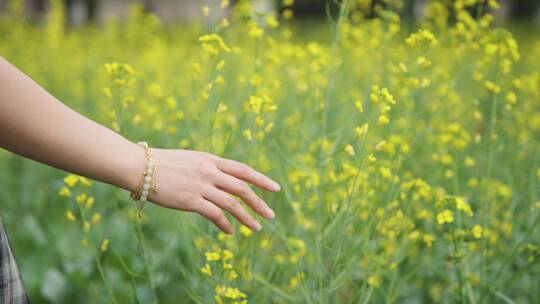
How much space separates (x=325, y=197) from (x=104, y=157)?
111 centimetres

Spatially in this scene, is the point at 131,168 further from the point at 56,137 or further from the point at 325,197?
the point at 325,197

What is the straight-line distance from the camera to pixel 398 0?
2.63 meters

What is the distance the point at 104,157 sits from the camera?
3.40ft

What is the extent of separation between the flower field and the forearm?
0.63 m

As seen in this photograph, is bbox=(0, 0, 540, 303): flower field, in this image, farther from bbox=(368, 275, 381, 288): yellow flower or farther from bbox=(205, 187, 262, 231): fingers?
bbox=(205, 187, 262, 231): fingers

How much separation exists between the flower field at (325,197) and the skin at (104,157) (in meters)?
0.55

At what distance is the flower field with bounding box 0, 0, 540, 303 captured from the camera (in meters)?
1.87

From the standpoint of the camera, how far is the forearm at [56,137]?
3.12 feet

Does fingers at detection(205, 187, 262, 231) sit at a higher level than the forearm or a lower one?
lower

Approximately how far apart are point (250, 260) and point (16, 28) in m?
3.92

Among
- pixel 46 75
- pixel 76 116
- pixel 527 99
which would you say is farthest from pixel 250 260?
pixel 46 75

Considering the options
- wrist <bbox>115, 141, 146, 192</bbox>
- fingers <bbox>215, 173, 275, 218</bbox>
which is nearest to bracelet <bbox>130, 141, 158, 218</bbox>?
wrist <bbox>115, 141, 146, 192</bbox>

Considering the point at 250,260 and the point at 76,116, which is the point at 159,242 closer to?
the point at 250,260

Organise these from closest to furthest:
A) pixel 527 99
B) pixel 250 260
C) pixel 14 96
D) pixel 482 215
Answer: pixel 14 96
pixel 250 260
pixel 482 215
pixel 527 99
